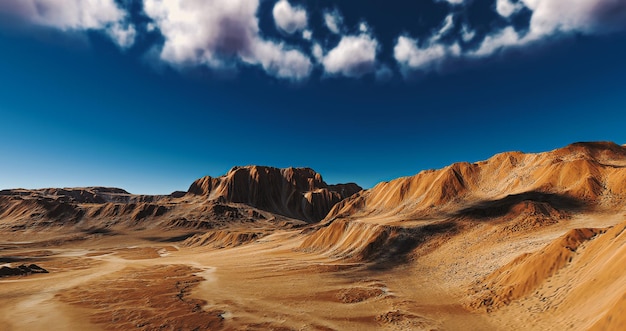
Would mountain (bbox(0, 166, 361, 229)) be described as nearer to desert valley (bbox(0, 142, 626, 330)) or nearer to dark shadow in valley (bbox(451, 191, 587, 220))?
desert valley (bbox(0, 142, 626, 330))

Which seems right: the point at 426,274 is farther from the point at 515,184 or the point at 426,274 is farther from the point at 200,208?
the point at 200,208

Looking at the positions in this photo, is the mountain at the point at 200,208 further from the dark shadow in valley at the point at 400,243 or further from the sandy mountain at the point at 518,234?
the dark shadow in valley at the point at 400,243

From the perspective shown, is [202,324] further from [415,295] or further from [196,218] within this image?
[196,218]

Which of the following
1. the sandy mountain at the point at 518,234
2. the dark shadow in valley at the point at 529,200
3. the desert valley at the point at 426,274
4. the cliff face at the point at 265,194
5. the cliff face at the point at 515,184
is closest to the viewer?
the sandy mountain at the point at 518,234

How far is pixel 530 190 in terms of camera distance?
54500 millimetres

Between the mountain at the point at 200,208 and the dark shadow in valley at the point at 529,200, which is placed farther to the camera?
the mountain at the point at 200,208

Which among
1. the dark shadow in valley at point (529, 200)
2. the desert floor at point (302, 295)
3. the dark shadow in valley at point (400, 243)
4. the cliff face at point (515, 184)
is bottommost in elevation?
the desert floor at point (302, 295)

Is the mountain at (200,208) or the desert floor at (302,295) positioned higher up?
the mountain at (200,208)

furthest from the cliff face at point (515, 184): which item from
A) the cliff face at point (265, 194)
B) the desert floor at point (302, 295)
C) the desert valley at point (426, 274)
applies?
the cliff face at point (265, 194)

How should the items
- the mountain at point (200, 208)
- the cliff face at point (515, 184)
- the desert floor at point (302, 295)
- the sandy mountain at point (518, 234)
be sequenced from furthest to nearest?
the mountain at point (200, 208) < the cliff face at point (515, 184) < the desert floor at point (302, 295) < the sandy mountain at point (518, 234)

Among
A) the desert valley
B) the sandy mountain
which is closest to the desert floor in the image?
the desert valley

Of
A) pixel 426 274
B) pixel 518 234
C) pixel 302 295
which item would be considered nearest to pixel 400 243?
pixel 426 274

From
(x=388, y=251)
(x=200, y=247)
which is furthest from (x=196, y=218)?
(x=388, y=251)

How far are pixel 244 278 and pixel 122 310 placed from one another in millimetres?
14174
